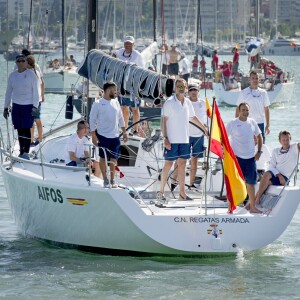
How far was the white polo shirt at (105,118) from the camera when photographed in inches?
569

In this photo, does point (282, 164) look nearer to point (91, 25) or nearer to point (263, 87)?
point (91, 25)

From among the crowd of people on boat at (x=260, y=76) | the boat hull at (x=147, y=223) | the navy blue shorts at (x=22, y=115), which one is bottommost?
the crowd of people on boat at (x=260, y=76)

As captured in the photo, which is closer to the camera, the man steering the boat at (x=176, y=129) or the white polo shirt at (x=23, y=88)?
the man steering the boat at (x=176, y=129)

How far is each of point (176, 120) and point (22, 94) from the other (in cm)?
249

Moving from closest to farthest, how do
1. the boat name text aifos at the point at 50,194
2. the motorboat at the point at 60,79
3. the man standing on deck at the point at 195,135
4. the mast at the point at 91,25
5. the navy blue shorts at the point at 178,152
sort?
the boat name text aifos at the point at 50,194, the navy blue shorts at the point at 178,152, the man standing on deck at the point at 195,135, the mast at the point at 91,25, the motorboat at the point at 60,79

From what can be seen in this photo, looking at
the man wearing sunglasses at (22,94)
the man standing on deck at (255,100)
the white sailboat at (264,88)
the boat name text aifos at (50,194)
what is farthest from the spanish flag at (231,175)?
the white sailboat at (264,88)

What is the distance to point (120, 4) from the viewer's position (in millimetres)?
66938

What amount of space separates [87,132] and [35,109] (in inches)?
39.0


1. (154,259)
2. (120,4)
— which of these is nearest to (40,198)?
(154,259)

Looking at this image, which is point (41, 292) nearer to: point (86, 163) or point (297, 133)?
point (86, 163)

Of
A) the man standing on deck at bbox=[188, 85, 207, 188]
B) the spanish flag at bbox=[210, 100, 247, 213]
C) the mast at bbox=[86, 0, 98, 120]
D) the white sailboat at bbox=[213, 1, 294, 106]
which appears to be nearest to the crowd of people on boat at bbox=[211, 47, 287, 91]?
the white sailboat at bbox=[213, 1, 294, 106]

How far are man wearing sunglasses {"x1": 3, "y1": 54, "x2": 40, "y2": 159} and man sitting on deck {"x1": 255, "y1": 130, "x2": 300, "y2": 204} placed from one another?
3.33 metres

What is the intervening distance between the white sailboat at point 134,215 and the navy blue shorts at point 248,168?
0.96ft

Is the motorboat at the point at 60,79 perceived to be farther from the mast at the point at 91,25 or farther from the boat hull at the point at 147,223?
the boat hull at the point at 147,223
